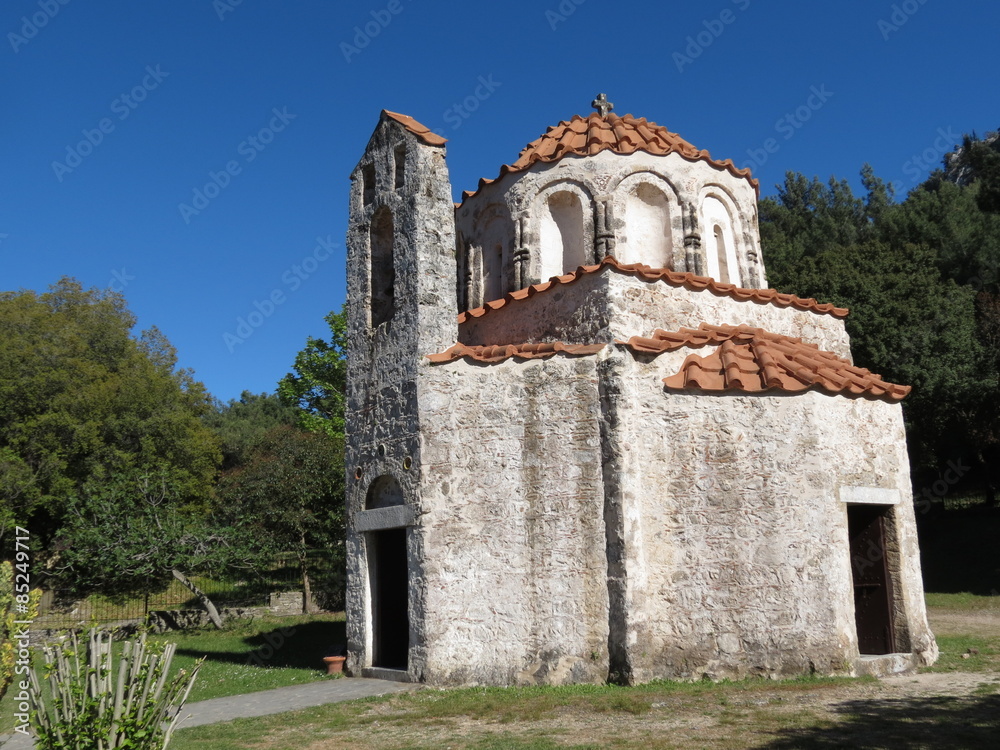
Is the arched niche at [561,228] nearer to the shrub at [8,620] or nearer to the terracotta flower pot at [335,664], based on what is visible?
the terracotta flower pot at [335,664]

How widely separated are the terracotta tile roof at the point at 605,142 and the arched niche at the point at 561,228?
1.93ft

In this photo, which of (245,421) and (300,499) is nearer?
(300,499)

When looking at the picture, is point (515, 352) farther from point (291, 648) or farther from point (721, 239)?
point (291, 648)

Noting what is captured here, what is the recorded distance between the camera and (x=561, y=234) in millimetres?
12211

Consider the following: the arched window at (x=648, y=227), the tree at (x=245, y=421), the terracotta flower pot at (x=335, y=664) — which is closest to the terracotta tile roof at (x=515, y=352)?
the arched window at (x=648, y=227)

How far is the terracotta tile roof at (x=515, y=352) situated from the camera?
30.4 feet

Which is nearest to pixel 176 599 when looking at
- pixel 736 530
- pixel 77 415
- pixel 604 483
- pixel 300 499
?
pixel 300 499

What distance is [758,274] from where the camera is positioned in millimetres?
12828

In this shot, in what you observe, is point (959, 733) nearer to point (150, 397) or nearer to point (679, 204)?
point (679, 204)

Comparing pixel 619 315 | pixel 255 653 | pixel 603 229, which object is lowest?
pixel 255 653

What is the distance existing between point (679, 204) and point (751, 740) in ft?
26.4

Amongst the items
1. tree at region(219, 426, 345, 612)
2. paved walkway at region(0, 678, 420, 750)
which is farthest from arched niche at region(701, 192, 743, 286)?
tree at region(219, 426, 345, 612)

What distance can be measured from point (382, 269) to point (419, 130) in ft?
6.53

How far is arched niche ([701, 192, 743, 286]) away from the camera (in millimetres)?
12523
